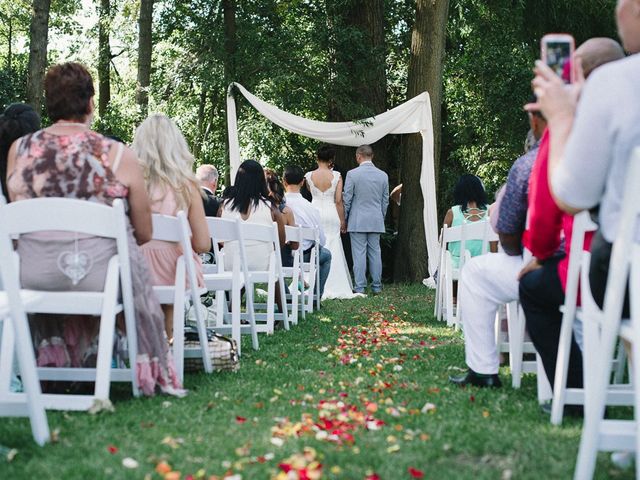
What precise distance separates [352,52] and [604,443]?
12.1 meters

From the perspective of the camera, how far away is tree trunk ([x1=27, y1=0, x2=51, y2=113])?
44.2 ft

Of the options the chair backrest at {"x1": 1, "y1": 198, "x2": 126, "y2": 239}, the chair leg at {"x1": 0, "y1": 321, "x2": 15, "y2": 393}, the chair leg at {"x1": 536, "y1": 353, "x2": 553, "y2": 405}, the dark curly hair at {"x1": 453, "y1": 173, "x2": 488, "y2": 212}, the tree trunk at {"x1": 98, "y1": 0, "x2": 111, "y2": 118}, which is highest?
the tree trunk at {"x1": 98, "y1": 0, "x2": 111, "y2": 118}

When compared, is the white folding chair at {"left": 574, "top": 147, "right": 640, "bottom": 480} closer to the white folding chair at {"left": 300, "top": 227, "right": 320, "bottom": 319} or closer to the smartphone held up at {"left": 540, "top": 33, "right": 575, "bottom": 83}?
the smartphone held up at {"left": 540, "top": 33, "right": 575, "bottom": 83}

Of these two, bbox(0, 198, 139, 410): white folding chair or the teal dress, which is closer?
bbox(0, 198, 139, 410): white folding chair

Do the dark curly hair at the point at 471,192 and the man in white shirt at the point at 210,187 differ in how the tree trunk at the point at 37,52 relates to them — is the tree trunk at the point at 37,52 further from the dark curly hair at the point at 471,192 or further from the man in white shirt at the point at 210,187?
the dark curly hair at the point at 471,192

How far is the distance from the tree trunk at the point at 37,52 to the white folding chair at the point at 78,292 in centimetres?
998

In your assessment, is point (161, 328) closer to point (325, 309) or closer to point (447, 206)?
point (325, 309)

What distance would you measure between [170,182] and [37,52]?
8.86 m

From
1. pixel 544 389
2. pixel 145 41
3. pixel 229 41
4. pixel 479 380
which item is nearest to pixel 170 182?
pixel 479 380

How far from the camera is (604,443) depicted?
2.88 meters

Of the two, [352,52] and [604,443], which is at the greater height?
[352,52]

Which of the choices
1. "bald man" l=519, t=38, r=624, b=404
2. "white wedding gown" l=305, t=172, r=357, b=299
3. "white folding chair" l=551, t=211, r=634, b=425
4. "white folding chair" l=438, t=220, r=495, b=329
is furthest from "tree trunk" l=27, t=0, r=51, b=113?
"white folding chair" l=551, t=211, r=634, b=425

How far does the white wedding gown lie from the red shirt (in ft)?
29.3

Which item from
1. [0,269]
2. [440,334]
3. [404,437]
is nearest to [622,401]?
[404,437]
